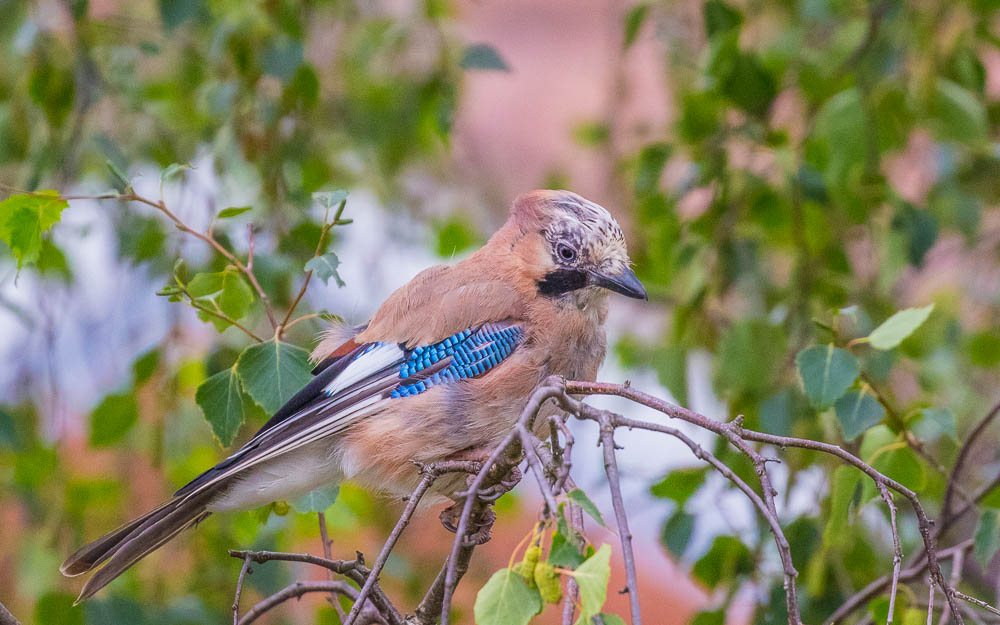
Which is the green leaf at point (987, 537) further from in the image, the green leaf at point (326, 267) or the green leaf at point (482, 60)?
the green leaf at point (482, 60)

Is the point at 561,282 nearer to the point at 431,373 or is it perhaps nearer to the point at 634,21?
the point at 431,373

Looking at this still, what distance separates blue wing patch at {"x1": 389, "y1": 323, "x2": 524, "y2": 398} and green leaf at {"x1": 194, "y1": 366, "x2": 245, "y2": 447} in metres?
0.45

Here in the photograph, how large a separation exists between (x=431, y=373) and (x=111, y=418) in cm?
83

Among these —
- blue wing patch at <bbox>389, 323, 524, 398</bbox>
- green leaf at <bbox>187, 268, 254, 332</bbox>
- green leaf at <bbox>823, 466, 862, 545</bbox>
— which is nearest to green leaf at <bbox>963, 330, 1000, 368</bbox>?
green leaf at <bbox>823, 466, 862, 545</bbox>

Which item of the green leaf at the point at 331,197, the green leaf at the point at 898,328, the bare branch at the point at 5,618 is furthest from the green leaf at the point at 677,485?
the bare branch at the point at 5,618

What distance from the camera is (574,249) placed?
2.21 metres

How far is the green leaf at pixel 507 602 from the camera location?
112cm

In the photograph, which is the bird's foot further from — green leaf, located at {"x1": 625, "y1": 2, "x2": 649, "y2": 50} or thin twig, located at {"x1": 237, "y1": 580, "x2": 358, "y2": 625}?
green leaf, located at {"x1": 625, "y1": 2, "x2": 649, "y2": 50}

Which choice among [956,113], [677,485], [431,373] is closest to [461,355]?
[431,373]

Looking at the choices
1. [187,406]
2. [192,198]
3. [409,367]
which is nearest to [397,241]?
[187,406]

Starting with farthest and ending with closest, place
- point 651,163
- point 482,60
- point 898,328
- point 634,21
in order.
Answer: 1. point 651,163
2. point 634,21
3. point 482,60
4. point 898,328

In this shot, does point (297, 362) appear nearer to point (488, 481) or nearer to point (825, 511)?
point (488, 481)

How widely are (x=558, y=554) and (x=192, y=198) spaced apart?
6.46 feet

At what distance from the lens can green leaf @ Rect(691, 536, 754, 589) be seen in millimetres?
2365
